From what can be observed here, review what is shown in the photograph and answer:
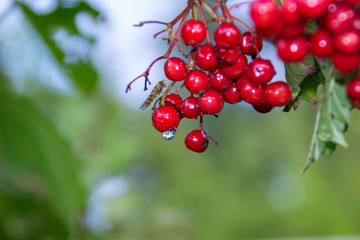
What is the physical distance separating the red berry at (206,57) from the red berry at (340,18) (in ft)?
0.43

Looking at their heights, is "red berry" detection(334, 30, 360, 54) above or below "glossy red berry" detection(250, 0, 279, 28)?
below

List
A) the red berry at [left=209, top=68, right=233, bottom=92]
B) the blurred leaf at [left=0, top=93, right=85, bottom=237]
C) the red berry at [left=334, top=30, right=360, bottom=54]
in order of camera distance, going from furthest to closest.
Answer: the blurred leaf at [left=0, top=93, right=85, bottom=237] → the red berry at [left=209, top=68, right=233, bottom=92] → the red berry at [left=334, top=30, right=360, bottom=54]

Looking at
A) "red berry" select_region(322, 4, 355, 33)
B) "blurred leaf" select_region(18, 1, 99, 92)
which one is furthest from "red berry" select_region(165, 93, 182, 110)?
"blurred leaf" select_region(18, 1, 99, 92)

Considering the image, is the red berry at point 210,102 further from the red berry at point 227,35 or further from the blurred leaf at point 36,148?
the blurred leaf at point 36,148

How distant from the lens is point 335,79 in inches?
19.3

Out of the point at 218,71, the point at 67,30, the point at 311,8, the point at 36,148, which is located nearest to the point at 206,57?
the point at 218,71

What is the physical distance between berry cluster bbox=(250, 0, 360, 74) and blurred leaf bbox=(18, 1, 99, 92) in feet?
3.37

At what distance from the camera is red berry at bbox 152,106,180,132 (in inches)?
21.8

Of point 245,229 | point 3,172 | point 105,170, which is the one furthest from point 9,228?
point 245,229

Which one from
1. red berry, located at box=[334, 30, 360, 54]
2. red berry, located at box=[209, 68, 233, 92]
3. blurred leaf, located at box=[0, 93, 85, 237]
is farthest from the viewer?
blurred leaf, located at box=[0, 93, 85, 237]

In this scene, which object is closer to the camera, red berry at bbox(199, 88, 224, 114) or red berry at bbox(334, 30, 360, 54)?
red berry at bbox(334, 30, 360, 54)

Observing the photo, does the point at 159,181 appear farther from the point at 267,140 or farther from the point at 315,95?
the point at 315,95

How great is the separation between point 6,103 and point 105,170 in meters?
1.17

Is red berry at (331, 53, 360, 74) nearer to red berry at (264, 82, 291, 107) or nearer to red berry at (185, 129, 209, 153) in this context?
red berry at (264, 82, 291, 107)
